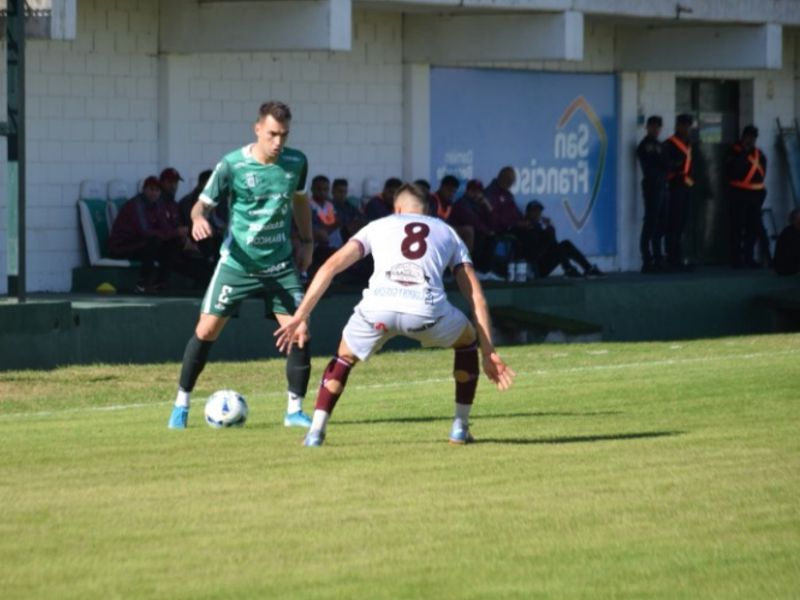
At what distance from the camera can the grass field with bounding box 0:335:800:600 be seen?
826 centimetres

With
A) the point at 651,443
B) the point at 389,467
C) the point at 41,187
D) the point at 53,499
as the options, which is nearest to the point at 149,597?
the point at 53,499

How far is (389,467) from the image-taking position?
11359mm

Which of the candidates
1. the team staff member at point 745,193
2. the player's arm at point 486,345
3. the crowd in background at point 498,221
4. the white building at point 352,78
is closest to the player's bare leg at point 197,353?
the player's arm at point 486,345

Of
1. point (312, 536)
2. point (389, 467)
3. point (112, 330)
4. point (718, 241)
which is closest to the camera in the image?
point (312, 536)

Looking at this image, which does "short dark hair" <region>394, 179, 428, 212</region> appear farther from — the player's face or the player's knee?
the player's face

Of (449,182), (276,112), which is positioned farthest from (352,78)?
(276,112)

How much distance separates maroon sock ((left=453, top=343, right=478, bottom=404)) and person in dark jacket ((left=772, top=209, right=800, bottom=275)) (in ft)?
56.5

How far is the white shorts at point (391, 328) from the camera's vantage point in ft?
38.9

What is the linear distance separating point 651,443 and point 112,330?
335 inches

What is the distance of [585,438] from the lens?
1284 centimetres

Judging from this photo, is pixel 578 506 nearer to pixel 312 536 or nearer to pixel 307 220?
pixel 312 536

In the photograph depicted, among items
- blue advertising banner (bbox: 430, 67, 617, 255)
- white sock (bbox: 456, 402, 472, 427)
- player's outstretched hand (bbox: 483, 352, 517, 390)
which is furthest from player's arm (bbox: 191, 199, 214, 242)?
blue advertising banner (bbox: 430, 67, 617, 255)

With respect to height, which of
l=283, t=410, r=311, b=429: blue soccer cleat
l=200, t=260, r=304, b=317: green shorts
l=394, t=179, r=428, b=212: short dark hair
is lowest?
l=283, t=410, r=311, b=429: blue soccer cleat

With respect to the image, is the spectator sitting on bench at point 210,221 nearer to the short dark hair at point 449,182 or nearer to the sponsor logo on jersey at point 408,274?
the short dark hair at point 449,182
